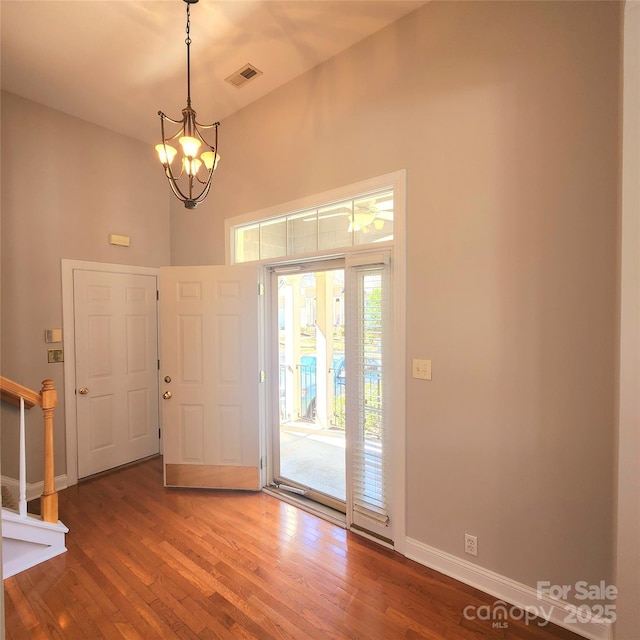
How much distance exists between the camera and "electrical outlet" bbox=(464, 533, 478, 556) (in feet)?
6.57

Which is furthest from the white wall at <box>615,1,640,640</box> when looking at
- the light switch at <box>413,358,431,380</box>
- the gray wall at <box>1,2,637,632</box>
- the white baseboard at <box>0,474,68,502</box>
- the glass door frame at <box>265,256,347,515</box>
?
the white baseboard at <box>0,474,68,502</box>

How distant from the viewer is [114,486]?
10.4 feet

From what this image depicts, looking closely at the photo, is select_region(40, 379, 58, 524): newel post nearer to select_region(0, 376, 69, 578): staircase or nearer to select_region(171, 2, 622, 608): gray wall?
select_region(0, 376, 69, 578): staircase

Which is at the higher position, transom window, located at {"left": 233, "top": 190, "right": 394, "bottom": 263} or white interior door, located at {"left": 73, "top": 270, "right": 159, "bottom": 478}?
transom window, located at {"left": 233, "top": 190, "right": 394, "bottom": 263}

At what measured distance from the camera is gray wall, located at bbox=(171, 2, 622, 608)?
1661 mm

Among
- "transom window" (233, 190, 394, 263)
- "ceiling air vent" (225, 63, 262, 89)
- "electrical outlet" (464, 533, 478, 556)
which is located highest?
"ceiling air vent" (225, 63, 262, 89)

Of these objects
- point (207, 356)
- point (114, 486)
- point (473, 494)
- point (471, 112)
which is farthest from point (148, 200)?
point (473, 494)

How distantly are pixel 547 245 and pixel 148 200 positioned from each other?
3771 mm

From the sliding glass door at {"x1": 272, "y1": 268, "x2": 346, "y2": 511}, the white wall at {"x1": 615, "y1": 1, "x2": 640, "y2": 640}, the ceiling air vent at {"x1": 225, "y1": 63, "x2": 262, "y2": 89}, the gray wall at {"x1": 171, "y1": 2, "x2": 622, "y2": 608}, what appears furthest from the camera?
the sliding glass door at {"x1": 272, "y1": 268, "x2": 346, "y2": 511}

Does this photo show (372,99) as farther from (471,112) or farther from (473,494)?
(473,494)

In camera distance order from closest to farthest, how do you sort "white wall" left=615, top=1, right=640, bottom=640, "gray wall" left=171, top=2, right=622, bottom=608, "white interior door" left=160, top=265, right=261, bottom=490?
"white wall" left=615, top=1, right=640, bottom=640 → "gray wall" left=171, top=2, right=622, bottom=608 → "white interior door" left=160, top=265, right=261, bottom=490

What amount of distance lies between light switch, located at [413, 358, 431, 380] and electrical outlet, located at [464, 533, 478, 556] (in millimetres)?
947

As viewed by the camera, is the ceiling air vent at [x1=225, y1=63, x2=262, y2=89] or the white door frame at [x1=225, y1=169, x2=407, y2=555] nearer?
the white door frame at [x1=225, y1=169, x2=407, y2=555]

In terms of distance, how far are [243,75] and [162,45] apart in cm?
59
